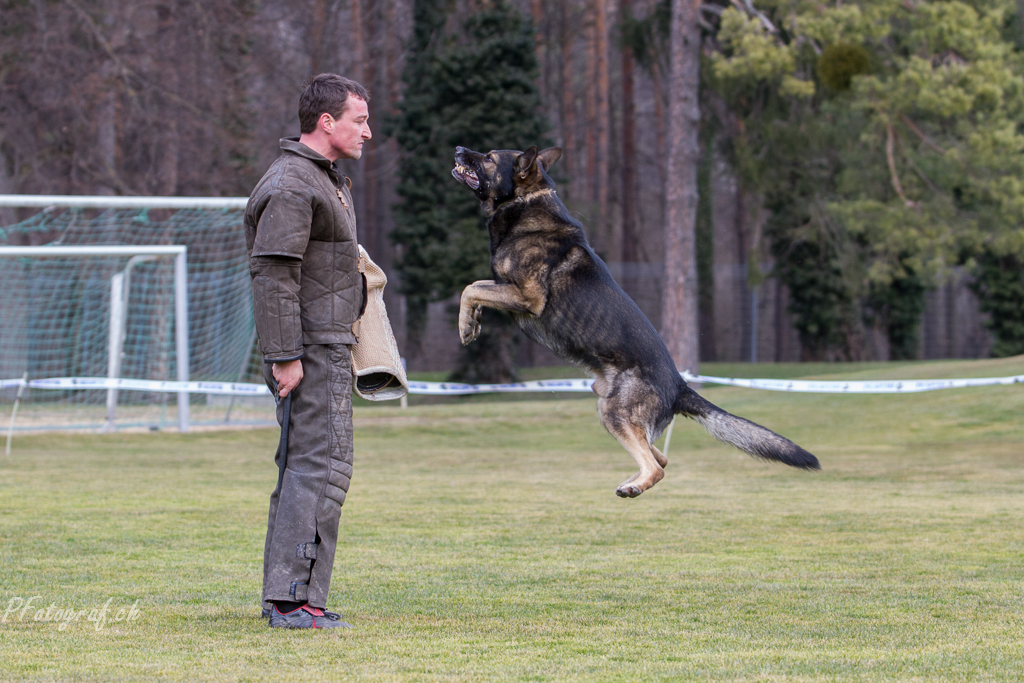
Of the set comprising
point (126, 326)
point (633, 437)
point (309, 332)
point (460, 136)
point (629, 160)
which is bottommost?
point (126, 326)

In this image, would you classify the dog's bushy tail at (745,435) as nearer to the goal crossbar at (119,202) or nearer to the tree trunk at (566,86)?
the goal crossbar at (119,202)

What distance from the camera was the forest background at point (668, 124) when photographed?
21578 millimetres

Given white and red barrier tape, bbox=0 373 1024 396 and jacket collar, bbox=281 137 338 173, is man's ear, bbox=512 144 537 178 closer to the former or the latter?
jacket collar, bbox=281 137 338 173

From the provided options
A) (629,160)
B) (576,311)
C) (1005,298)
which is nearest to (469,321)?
(576,311)

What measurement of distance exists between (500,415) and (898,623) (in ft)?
43.7

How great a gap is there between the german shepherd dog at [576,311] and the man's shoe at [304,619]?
1284 mm

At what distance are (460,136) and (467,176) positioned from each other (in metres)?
20.2

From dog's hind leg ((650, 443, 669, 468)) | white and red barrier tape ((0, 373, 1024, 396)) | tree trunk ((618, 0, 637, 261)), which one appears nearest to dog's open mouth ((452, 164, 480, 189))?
dog's hind leg ((650, 443, 669, 468))

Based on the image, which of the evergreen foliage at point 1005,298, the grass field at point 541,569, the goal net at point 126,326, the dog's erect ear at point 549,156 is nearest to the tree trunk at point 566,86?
the evergreen foliage at point 1005,298

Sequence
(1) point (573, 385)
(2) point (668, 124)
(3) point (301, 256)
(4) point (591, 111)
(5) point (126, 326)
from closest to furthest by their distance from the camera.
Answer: (3) point (301, 256)
(1) point (573, 385)
(5) point (126, 326)
(2) point (668, 124)
(4) point (591, 111)

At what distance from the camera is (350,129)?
4.54 m

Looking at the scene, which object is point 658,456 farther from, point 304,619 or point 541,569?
point 304,619

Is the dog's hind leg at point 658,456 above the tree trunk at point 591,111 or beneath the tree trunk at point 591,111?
beneath

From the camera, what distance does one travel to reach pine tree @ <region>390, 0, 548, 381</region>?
80.5ft
